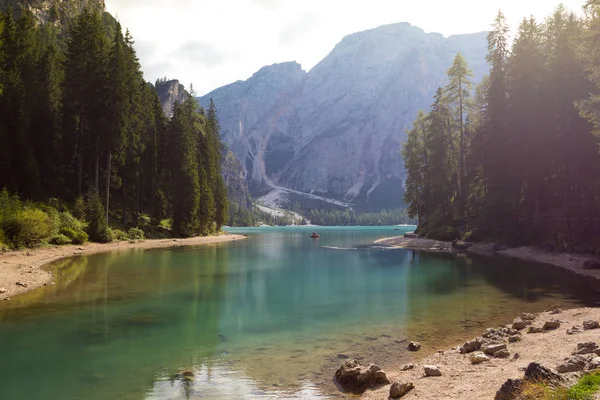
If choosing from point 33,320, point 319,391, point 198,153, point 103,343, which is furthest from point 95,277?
point 198,153

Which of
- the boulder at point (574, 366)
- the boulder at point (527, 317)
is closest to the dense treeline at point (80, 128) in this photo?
the boulder at point (527, 317)

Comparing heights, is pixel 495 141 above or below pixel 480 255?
above

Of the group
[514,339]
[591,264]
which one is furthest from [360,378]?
[591,264]

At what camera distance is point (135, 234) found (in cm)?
5397

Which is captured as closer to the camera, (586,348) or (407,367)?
(586,348)

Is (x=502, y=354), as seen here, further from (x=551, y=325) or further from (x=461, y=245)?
(x=461, y=245)

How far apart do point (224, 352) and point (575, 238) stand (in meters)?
36.7

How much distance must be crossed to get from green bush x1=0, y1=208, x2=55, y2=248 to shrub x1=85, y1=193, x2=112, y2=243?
9488mm

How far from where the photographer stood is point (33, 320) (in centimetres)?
1443

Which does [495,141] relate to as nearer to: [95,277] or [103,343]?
[95,277]

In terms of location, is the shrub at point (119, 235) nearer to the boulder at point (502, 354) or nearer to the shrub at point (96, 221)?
the shrub at point (96, 221)

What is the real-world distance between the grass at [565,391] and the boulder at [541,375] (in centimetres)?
16

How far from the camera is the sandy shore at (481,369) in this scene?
26.4 feet

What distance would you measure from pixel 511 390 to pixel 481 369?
312cm
